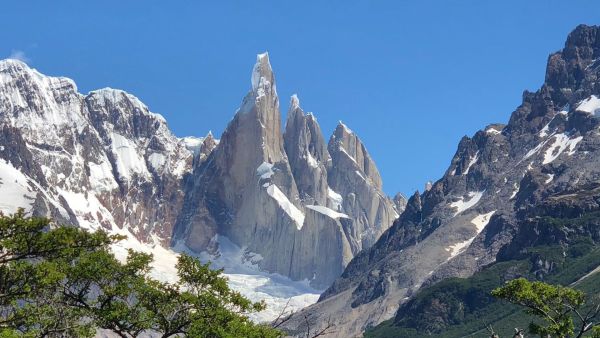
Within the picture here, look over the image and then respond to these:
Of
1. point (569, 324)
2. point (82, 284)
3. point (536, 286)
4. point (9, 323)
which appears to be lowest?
A: point (569, 324)

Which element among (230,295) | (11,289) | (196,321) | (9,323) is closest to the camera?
(9,323)

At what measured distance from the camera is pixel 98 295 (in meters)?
51.6

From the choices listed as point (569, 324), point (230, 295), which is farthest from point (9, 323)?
point (569, 324)

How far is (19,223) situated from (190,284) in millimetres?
12001

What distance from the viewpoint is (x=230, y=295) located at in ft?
181

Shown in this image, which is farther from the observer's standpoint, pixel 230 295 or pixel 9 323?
pixel 230 295

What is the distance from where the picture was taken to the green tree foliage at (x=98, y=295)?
45500 millimetres

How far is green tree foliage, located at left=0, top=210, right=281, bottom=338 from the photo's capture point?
45.5 m

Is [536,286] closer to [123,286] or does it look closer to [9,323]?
[123,286]

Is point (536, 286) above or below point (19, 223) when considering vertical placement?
below

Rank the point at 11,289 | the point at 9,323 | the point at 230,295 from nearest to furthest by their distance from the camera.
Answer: the point at 9,323, the point at 11,289, the point at 230,295

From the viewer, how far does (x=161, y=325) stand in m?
52.4

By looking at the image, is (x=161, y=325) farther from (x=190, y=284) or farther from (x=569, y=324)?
(x=569, y=324)

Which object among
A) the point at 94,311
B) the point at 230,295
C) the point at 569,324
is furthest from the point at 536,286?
the point at 94,311
